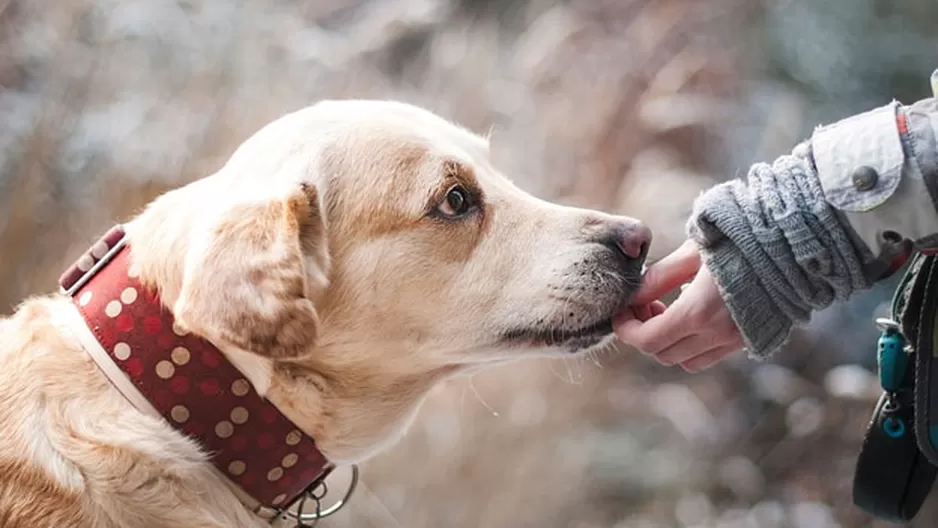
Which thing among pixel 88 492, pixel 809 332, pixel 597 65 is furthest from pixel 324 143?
pixel 809 332

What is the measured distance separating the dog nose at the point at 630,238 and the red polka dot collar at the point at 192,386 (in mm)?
473

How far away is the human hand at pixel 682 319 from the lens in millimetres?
1128

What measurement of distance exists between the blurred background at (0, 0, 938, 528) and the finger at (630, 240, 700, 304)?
0.72 metres

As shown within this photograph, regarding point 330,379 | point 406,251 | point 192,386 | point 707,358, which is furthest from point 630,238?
point 192,386

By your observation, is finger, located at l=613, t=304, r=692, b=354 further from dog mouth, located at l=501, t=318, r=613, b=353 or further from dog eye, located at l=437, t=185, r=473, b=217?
dog eye, located at l=437, t=185, r=473, b=217

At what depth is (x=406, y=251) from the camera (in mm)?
1184

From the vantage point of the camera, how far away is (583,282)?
1.18m

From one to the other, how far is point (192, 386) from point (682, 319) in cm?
59

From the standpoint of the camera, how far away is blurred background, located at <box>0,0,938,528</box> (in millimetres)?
1892

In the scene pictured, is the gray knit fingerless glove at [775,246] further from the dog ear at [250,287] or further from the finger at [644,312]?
the dog ear at [250,287]

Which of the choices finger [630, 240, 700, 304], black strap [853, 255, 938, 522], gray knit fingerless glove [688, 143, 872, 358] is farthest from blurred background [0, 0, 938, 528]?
gray knit fingerless glove [688, 143, 872, 358]

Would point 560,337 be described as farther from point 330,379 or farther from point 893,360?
point 893,360

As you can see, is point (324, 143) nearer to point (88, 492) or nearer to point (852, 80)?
point (88, 492)

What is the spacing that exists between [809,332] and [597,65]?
73 cm
